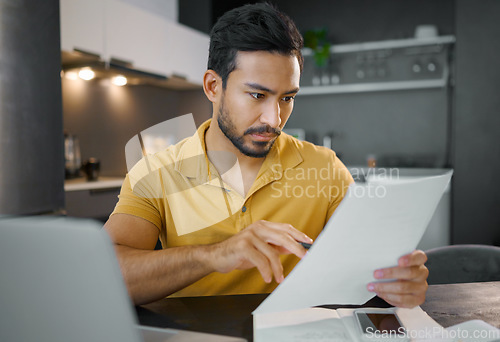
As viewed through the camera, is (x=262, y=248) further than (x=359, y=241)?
Yes

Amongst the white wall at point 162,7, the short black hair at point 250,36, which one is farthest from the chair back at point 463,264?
the white wall at point 162,7

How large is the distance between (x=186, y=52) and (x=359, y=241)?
3084mm

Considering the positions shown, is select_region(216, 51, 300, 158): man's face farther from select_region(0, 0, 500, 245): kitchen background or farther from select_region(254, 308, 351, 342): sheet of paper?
select_region(0, 0, 500, 245): kitchen background

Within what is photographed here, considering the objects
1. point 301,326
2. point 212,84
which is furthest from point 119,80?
point 301,326

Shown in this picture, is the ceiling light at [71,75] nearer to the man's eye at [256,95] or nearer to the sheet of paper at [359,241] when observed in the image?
the man's eye at [256,95]

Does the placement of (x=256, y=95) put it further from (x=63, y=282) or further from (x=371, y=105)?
(x=371, y=105)

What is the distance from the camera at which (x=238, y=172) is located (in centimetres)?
129

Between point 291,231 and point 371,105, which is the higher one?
point 371,105

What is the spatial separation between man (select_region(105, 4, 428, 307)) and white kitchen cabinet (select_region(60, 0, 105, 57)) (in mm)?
1454

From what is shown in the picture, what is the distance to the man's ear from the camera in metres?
1.29

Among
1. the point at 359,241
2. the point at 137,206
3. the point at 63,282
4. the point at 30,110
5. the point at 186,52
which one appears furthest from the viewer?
the point at 186,52

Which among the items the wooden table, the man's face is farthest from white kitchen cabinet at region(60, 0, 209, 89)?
the wooden table

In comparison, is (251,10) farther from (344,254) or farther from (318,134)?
(318,134)

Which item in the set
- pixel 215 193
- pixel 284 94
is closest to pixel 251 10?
pixel 284 94
